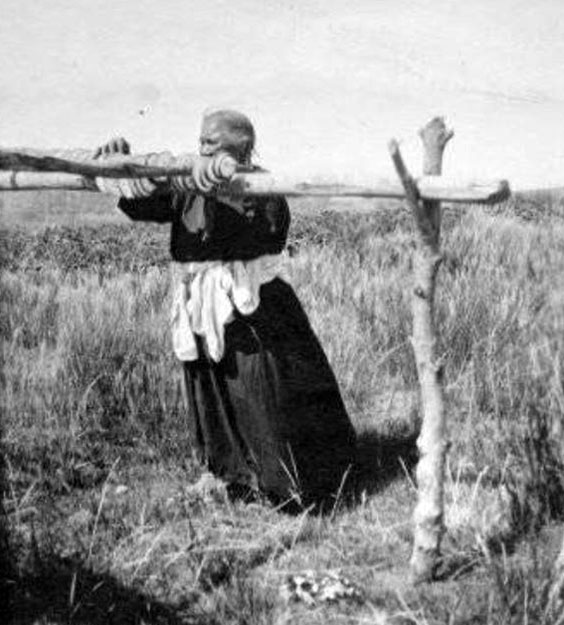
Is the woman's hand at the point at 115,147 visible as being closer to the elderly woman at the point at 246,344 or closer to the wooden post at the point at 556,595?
the elderly woman at the point at 246,344

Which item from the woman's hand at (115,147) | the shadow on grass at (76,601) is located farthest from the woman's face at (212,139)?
the shadow on grass at (76,601)

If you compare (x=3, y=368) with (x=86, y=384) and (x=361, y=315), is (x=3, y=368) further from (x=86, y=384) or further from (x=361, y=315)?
(x=361, y=315)

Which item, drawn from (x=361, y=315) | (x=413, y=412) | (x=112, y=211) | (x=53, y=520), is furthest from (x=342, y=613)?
(x=112, y=211)

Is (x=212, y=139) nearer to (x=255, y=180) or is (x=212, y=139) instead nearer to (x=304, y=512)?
(x=255, y=180)

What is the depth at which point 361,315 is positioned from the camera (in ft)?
21.0

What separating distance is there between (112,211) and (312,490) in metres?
16.5

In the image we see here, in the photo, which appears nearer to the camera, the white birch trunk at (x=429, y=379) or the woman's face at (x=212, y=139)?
the white birch trunk at (x=429, y=379)

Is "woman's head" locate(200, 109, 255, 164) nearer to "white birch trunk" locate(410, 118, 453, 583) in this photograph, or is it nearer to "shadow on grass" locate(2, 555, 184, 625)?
"white birch trunk" locate(410, 118, 453, 583)

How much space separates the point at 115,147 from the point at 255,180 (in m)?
0.68

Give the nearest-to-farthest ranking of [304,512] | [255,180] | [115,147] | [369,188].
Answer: [369,188]
[255,180]
[115,147]
[304,512]

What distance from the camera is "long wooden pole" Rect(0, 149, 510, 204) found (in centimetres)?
272

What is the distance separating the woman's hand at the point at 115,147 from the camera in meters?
3.42

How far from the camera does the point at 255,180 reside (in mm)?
3096

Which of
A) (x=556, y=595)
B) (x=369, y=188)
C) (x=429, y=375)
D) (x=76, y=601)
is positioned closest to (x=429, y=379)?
(x=429, y=375)
